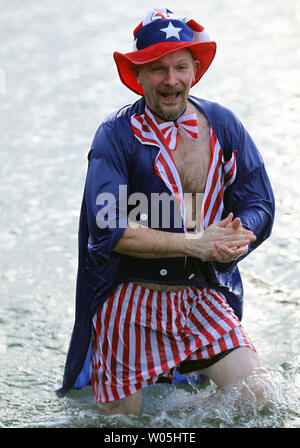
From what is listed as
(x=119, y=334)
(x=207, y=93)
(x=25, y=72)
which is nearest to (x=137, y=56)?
(x=119, y=334)

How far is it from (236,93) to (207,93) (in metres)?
0.29

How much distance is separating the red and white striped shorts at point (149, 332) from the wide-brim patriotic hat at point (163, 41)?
938mm

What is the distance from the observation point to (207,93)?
29.4 ft

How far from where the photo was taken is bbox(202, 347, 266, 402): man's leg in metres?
3.65

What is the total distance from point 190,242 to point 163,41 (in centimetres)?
80

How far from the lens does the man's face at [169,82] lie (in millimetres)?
3557

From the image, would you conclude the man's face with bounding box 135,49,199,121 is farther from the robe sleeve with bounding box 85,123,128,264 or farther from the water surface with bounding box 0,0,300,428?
the water surface with bounding box 0,0,300,428

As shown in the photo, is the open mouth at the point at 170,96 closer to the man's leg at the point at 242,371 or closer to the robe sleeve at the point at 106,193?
the robe sleeve at the point at 106,193

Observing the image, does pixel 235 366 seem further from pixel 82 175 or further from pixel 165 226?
pixel 82 175

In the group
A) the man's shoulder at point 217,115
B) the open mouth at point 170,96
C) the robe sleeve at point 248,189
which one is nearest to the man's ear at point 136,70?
the open mouth at point 170,96

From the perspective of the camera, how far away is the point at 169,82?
354cm

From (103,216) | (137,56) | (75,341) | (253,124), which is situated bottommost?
(75,341)

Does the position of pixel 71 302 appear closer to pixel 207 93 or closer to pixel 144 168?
pixel 144 168

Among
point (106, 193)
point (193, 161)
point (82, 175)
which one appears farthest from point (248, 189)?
point (82, 175)
